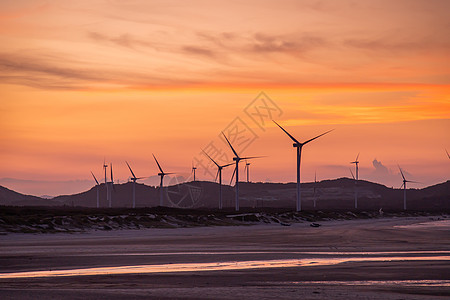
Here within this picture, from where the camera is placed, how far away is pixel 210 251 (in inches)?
1668

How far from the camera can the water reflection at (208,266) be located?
28203 mm

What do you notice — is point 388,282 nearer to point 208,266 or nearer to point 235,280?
point 235,280

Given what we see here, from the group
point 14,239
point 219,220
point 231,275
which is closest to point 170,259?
point 231,275

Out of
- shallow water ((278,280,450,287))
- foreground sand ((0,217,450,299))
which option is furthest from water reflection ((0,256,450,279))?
shallow water ((278,280,450,287))

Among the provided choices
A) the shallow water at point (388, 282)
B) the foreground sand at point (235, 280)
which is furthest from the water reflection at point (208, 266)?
the shallow water at point (388, 282)

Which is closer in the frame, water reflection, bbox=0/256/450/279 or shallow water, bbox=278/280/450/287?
shallow water, bbox=278/280/450/287

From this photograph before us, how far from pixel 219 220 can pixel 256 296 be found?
278ft

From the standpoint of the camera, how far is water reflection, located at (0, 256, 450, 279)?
28203 mm

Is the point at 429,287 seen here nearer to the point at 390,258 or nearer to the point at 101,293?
the point at 101,293

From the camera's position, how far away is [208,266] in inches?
1240

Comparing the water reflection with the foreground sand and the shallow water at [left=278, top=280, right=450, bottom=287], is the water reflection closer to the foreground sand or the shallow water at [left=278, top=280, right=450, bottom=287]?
the foreground sand

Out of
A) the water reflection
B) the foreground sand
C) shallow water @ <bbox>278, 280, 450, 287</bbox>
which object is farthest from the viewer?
the water reflection

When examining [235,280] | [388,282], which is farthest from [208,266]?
[388,282]

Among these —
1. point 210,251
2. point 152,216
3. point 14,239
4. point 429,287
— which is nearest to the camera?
point 429,287
